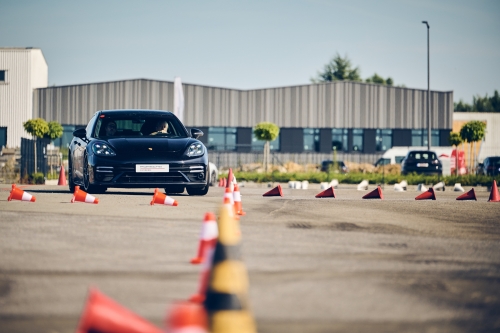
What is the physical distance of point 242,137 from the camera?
58938 mm

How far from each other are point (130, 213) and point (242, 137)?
1859 inches

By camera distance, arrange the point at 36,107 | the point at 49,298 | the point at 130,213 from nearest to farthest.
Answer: the point at 49,298, the point at 130,213, the point at 36,107

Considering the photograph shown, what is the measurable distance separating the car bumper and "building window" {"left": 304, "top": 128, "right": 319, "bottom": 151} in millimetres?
43807

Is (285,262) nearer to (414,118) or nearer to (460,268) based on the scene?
(460,268)

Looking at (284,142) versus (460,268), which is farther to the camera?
(284,142)

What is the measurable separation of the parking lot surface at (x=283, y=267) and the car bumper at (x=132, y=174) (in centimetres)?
228

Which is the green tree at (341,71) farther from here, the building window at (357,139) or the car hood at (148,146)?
the car hood at (148,146)

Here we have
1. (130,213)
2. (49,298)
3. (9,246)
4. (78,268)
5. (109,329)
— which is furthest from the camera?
(130,213)

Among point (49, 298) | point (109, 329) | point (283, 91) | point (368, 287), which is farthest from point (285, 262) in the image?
point (283, 91)

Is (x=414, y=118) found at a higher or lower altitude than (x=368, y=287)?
higher

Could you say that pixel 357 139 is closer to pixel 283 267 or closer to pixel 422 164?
pixel 422 164

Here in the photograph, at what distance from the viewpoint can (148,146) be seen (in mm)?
15062

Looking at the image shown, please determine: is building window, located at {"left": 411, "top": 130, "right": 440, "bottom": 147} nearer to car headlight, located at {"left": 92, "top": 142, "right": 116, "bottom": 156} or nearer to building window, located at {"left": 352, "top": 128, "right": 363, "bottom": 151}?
building window, located at {"left": 352, "top": 128, "right": 363, "bottom": 151}

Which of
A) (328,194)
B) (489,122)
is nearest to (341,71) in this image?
(489,122)
